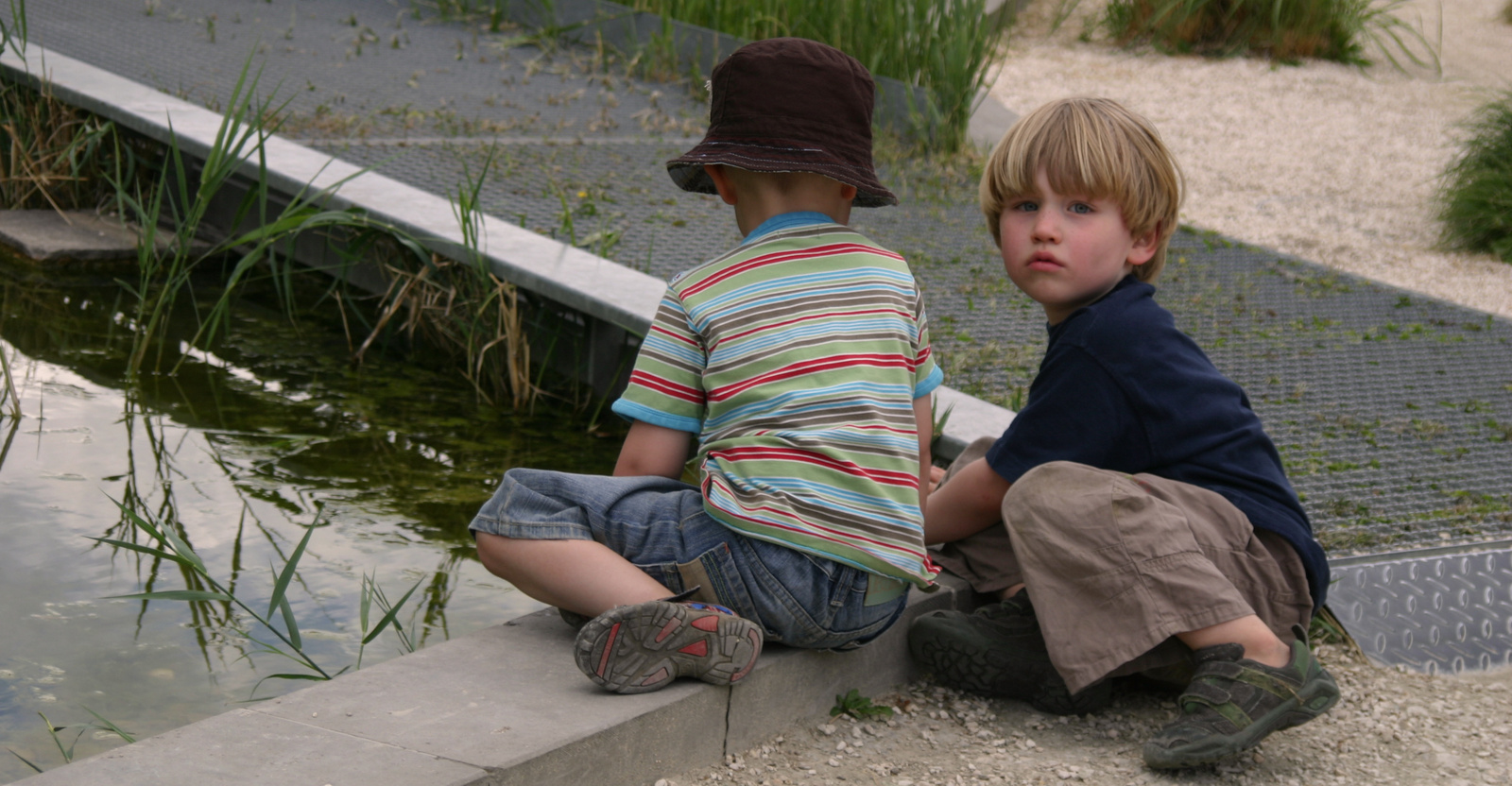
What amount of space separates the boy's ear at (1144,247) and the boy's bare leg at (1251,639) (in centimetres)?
56

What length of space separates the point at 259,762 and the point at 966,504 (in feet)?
3.58

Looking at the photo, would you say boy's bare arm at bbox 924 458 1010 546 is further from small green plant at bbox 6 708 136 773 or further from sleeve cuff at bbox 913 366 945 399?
small green plant at bbox 6 708 136 773

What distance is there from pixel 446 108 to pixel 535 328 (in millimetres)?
2436

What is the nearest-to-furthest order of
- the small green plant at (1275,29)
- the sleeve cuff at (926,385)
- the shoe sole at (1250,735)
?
the shoe sole at (1250,735) < the sleeve cuff at (926,385) < the small green plant at (1275,29)

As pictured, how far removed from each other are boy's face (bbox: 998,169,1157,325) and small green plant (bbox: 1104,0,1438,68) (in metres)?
7.31

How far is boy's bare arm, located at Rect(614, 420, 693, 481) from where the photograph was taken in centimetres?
189

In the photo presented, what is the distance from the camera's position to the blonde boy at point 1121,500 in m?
1.85

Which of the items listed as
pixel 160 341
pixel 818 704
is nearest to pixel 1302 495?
pixel 818 704

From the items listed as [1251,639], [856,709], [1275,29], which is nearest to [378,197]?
→ [856,709]

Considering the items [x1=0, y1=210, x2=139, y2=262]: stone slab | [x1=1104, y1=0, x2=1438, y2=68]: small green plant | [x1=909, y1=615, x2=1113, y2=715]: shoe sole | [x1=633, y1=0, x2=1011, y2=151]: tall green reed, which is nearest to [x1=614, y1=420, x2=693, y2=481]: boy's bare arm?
[x1=909, y1=615, x2=1113, y2=715]: shoe sole

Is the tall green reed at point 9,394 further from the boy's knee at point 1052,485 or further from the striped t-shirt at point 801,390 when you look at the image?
the boy's knee at point 1052,485

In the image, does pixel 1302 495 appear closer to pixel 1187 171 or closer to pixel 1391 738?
pixel 1391 738

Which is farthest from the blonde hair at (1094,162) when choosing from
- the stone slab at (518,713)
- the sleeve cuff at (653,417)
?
the stone slab at (518,713)

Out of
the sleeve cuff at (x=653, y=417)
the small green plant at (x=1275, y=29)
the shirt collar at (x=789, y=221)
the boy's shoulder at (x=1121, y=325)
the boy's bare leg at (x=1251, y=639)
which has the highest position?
the small green plant at (x=1275, y=29)
